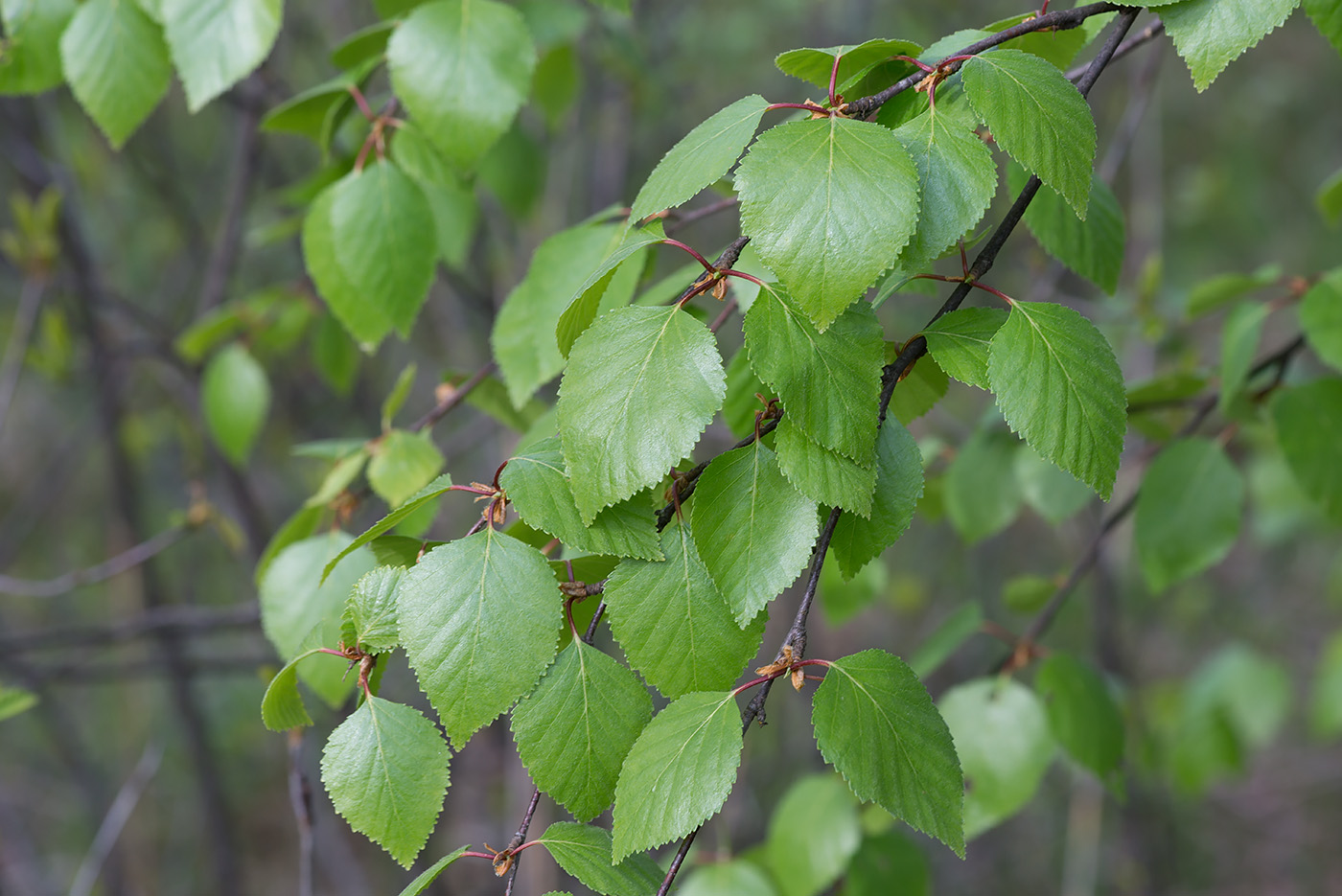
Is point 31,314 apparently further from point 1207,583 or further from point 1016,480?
point 1207,583

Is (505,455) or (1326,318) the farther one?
(505,455)

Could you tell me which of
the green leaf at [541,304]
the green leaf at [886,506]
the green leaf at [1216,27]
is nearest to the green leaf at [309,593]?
the green leaf at [541,304]

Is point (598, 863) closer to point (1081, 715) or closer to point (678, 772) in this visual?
point (678, 772)

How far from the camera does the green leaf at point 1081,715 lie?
950 millimetres

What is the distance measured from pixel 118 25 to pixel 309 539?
45cm

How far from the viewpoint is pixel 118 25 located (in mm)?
799

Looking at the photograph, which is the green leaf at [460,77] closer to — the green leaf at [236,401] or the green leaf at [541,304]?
the green leaf at [541,304]

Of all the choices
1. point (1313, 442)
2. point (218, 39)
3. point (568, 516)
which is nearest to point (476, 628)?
point (568, 516)

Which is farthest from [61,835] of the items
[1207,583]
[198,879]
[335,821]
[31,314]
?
[1207,583]

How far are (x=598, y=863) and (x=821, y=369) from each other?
0.85ft

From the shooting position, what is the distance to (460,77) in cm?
73

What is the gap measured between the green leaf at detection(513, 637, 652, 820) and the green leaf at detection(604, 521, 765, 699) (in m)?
0.02

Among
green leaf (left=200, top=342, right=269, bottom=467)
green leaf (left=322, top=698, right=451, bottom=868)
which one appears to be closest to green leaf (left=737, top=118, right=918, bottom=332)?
green leaf (left=322, top=698, right=451, bottom=868)

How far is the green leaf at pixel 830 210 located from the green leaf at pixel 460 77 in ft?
1.14
